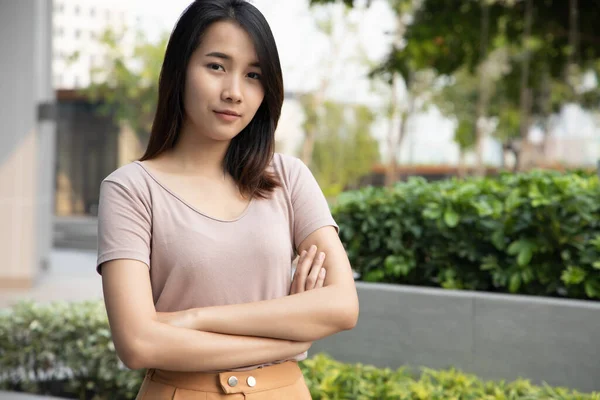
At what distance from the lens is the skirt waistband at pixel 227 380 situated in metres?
1.55

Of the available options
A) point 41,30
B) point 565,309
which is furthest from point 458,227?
point 41,30

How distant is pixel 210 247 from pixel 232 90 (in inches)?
12.8

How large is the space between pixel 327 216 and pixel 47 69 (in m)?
9.11

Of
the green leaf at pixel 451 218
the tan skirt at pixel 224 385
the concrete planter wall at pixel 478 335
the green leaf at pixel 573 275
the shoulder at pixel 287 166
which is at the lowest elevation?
the concrete planter wall at pixel 478 335

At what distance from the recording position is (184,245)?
155 centimetres

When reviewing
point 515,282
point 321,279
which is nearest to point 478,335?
point 515,282

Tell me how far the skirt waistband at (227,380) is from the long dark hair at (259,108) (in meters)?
0.38

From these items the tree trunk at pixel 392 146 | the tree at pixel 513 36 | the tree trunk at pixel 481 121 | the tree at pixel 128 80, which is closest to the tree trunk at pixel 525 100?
the tree at pixel 513 36

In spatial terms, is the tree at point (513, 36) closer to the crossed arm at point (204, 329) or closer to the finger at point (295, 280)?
the finger at point (295, 280)

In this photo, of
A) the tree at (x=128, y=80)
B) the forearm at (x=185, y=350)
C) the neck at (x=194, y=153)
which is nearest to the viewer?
the forearm at (x=185, y=350)

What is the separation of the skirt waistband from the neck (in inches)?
16.9

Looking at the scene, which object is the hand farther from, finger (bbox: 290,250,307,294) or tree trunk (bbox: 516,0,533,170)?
tree trunk (bbox: 516,0,533,170)

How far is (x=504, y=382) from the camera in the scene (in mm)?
3188

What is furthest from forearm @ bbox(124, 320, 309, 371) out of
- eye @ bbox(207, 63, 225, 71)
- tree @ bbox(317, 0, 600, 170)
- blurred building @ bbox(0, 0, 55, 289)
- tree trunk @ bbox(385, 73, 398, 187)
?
tree trunk @ bbox(385, 73, 398, 187)
